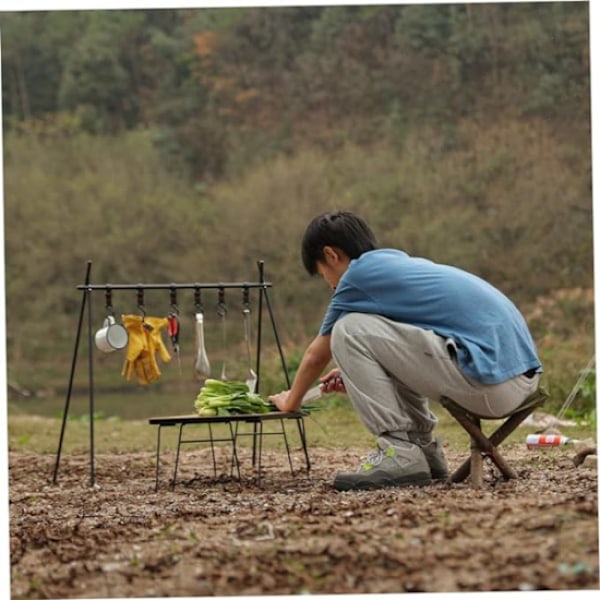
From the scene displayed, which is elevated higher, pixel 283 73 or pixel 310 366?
pixel 283 73

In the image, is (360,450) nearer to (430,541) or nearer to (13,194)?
(430,541)

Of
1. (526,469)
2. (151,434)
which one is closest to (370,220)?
(151,434)

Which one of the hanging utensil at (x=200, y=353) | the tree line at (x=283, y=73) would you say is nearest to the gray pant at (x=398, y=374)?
the hanging utensil at (x=200, y=353)

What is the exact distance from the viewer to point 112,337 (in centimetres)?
611

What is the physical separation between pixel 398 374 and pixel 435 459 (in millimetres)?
501

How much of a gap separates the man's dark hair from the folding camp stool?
29.2 inches

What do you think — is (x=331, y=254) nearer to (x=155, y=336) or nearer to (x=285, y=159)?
(x=155, y=336)

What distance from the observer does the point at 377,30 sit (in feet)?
68.7

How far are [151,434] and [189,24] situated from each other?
14.5 meters

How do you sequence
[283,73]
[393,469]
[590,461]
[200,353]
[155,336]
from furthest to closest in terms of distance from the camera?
[283,73], [155,336], [200,353], [590,461], [393,469]

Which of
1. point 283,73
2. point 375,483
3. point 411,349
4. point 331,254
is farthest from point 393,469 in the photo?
point 283,73

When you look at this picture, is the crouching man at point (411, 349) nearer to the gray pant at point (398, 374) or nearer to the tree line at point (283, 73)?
the gray pant at point (398, 374)

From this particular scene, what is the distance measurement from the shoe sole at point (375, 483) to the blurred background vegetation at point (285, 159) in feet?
33.9

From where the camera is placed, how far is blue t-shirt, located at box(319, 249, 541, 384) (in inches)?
194
